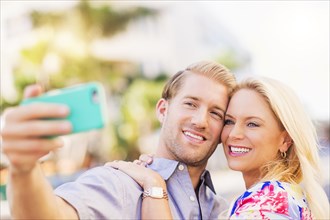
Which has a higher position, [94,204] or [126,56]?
[94,204]

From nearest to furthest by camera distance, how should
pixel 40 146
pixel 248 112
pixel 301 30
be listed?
pixel 40 146 → pixel 248 112 → pixel 301 30

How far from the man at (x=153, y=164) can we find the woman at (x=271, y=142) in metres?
0.09

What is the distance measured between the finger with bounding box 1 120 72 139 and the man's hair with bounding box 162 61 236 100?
4.61 feet

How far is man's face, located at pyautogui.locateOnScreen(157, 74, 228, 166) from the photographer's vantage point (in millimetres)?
2570

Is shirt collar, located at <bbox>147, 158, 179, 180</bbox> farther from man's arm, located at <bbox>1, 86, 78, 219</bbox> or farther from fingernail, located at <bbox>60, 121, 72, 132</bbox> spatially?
fingernail, located at <bbox>60, 121, 72, 132</bbox>

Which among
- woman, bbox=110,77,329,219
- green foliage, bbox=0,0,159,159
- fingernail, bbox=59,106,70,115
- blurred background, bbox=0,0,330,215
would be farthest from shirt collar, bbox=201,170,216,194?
green foliage, bbox=0,0,159,159

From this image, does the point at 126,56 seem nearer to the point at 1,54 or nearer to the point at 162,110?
the point at 1,54

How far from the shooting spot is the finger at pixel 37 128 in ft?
4.30

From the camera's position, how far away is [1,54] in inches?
1019

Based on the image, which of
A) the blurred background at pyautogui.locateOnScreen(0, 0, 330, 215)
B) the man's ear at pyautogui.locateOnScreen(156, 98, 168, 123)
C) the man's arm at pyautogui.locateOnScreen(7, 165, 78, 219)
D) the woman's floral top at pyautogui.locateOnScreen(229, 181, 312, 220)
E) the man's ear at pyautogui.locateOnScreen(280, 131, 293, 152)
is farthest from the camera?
the blurred background at pyautogui.locateOnScreen(0, 0, 330, 215)

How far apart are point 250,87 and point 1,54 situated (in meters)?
24.4

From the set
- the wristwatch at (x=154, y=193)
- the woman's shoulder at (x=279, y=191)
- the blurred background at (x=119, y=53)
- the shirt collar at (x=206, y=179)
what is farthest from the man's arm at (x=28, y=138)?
the blurred background at (x=119, y=53)

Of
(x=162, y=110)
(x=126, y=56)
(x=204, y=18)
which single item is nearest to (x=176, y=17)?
(x=204, y=18)

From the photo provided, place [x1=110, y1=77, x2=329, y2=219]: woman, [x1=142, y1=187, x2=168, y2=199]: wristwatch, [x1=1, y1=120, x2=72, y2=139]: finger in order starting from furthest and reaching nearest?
[x1=110, y1=77, x2=329, y2=219]: woman
[x1=142, y1=187, x2=168, y2=199]: wristwatch
[x1=1, y1=120, x2=72, y2=139]: finger
